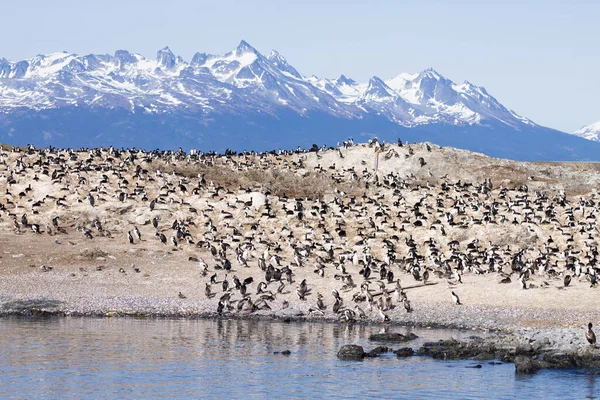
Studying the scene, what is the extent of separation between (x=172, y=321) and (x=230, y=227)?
1880 cm

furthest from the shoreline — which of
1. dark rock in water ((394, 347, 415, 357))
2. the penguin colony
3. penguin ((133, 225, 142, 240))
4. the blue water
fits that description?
penguin ((133, 225, 142, 240))

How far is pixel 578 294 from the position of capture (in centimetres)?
5091

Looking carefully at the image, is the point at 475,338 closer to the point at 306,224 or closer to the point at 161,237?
the point at 306,224

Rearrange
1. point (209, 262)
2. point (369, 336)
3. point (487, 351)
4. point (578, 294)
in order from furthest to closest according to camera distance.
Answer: point (209, 262) < point (578, 294) < point (369, 336) < point (487, 351)

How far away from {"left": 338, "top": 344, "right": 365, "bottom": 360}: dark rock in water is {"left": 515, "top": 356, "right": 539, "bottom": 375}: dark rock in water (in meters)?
6.13

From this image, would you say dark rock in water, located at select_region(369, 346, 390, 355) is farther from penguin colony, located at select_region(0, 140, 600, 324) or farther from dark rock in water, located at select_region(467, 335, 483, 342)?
penguin colony, located at select_region(0, 140, 600, 324)

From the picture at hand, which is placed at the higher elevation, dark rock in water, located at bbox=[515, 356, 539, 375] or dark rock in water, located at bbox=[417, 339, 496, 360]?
dark rock in water, located at bbox=[417, 339, 496, 360]

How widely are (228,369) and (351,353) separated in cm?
519

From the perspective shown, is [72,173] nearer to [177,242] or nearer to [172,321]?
[177,242]

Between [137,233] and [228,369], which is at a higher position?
[137,233]

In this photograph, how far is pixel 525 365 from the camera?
35.6 metres

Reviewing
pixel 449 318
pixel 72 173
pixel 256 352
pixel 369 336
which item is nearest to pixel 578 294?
pixel 449 318

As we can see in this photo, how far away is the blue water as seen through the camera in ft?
107

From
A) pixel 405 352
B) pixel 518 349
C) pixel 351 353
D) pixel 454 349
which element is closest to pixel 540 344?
pixel 518 349
